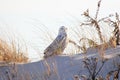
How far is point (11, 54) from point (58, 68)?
224cm

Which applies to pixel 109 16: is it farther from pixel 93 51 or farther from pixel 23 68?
pixel 23 68

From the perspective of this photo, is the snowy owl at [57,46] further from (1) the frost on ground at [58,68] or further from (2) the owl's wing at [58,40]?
(1) the frost on ground at [58,68]

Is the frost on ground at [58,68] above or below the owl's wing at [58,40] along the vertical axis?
below

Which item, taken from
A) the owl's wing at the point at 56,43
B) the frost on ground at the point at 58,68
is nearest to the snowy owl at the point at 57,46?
the owl's wing at the point at 56,43

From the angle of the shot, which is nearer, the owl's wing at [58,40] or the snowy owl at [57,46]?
the snowy owl at [57,46]

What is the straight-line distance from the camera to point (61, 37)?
9.00 m

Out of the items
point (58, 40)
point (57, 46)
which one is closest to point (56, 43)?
point (57, 46)

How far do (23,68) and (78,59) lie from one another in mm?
842

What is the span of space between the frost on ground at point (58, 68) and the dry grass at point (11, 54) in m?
1.06

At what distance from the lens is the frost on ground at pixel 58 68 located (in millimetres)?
5879

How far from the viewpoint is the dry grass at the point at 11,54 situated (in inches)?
322

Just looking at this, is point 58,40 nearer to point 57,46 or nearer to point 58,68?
point 57,46

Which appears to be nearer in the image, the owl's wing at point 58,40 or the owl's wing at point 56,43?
the owl's wing at point 56,43

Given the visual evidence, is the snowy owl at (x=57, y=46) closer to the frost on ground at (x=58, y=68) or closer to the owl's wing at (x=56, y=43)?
the owl's wing at (x=56, y=43)
